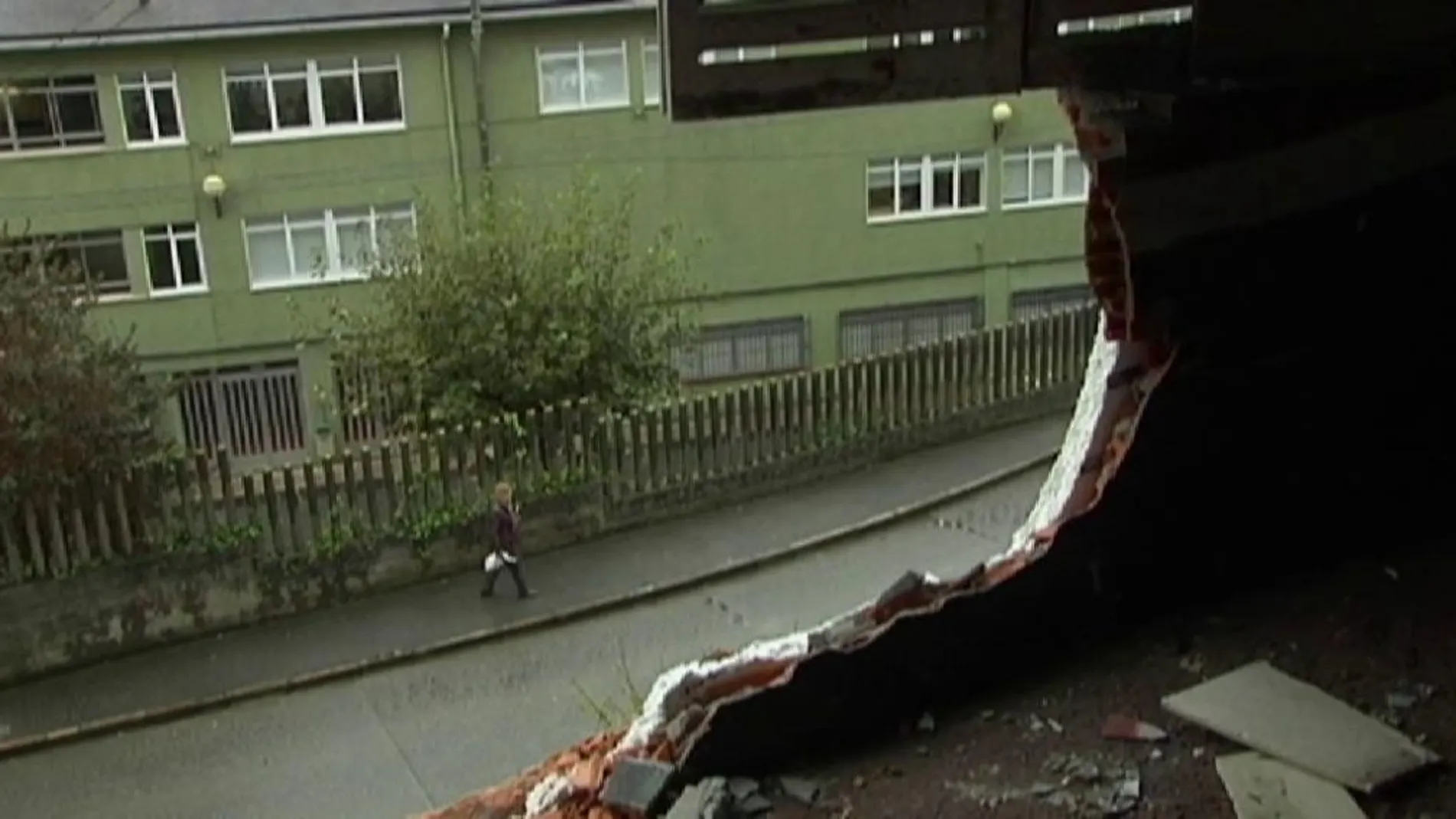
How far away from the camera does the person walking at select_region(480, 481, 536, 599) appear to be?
12.1 m

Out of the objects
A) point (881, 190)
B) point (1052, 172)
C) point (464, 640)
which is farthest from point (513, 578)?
point (1052, 172)

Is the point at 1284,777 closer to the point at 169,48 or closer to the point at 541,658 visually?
the point at 541,658

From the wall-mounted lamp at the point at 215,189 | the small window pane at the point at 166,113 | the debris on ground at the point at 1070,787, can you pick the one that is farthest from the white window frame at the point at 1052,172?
the debris on ground at the point at 1070,787

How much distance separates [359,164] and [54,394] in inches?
327

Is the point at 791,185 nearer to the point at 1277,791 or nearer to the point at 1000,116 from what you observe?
the point at 1000,116

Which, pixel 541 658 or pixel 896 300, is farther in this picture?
pixel 896 300

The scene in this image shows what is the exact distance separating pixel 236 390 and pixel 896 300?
948 cm

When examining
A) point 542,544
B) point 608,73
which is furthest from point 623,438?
point 608,73

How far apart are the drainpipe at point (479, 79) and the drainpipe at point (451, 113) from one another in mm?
286

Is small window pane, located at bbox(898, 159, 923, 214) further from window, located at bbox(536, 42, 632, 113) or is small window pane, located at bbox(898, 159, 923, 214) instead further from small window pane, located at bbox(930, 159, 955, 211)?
window, located at bbox(536, 42, 632, 113)

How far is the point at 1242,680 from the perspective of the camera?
4.52 meters

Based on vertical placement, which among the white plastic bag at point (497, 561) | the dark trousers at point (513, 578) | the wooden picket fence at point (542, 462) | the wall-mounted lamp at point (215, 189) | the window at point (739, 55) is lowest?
the dark trousers at point (513, 578)

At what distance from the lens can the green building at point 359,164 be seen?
18281mm

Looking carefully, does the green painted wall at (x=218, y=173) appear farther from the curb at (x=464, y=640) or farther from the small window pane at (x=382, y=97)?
the curb at (x=464, y=640)
